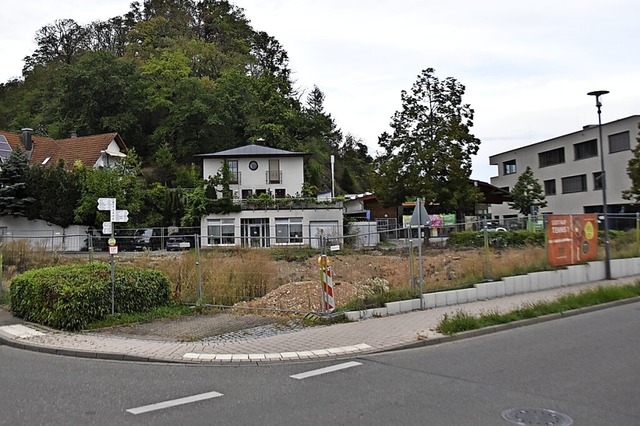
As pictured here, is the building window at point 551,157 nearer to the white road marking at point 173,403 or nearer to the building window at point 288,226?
the building window at point 288,226

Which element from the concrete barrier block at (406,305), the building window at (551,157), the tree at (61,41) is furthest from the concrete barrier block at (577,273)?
the tree at (61,41)

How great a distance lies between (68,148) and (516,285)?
55.9m

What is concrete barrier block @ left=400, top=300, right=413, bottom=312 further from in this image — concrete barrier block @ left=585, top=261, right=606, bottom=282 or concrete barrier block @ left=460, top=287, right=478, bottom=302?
concrete barrier block @ left=585, top=261, right=606, bottom=282

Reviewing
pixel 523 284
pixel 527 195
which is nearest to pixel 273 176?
pixel 527 195

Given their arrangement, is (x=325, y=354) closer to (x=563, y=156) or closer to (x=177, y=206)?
(x=177, y=206)

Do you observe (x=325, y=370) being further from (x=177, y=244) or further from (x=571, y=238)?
(x=571, y=238)

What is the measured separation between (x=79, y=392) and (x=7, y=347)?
14.8 feet

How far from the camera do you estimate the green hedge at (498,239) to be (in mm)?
15086

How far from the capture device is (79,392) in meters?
6.83

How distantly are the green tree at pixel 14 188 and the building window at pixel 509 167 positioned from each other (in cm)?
5520

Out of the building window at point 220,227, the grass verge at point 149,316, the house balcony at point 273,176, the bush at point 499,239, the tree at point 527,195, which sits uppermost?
the house balcony at point 273,176

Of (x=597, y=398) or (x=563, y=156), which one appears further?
(x=563, y=156)

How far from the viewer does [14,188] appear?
46094 millimetres

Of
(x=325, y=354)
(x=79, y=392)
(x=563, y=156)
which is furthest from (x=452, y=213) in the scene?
(x=79, y=392)
